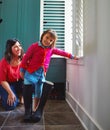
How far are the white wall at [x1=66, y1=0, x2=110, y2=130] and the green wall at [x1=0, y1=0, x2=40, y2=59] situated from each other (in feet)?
4.75

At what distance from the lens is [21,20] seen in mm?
3486

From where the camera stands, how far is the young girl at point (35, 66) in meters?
2.29

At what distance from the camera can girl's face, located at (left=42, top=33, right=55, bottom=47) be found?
7.43 ft

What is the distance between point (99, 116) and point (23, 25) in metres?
2.23

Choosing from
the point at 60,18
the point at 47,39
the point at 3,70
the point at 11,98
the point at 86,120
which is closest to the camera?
the point at 86,120

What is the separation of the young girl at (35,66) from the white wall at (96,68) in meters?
0.39

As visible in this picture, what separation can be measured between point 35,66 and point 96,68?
2.61ft

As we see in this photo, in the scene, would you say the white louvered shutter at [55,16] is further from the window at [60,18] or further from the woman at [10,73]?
the woman at [10,73]

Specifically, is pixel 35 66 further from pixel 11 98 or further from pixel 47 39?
pixel 11 98

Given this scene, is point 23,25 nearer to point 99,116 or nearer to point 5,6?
point 5,6

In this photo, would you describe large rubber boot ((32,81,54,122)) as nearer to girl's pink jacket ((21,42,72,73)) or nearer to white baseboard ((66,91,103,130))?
girl's pink jacket ((21,42,72,73))

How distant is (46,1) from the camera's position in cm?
366

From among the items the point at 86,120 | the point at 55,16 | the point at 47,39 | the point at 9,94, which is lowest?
the point at 86,120

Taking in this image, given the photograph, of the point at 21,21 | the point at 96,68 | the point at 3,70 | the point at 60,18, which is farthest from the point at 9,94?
the point at 60,18
